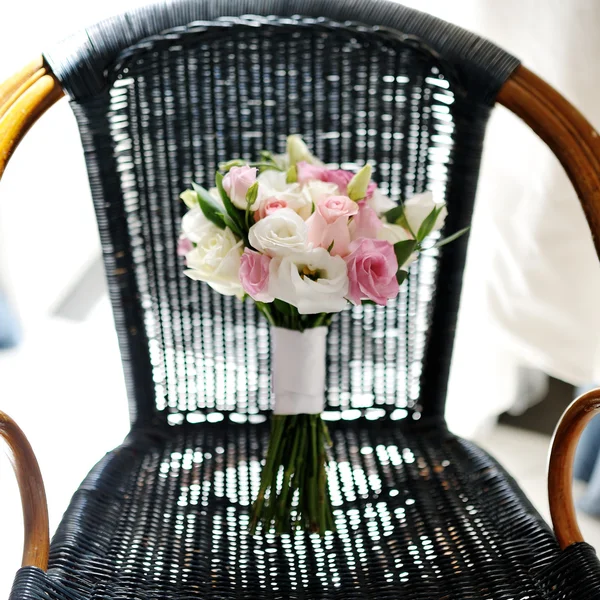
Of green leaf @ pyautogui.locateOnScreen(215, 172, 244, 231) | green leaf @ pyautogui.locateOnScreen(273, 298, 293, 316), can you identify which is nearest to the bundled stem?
green leaf @ pyautogui.locateOnScreen(273, 298, 293, 316)

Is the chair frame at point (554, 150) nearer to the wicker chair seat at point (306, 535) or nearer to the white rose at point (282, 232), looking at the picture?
the wicker chair seat at point (306, 535)

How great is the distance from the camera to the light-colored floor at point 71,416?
1403mm

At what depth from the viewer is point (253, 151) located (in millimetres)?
929

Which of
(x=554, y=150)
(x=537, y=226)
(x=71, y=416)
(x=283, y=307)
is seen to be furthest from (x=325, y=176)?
(x=71, y=416)

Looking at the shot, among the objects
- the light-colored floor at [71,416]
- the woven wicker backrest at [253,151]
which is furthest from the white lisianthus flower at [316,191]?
the light-colored floor at [71,416]

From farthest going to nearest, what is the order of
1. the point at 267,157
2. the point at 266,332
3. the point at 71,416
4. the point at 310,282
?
the point at 71,416
the point at 266,332
the point at 267,157
the point at 310,282

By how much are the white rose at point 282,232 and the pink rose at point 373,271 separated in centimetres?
5

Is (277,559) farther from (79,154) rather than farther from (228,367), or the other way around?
(79,154)

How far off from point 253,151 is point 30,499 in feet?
1.63

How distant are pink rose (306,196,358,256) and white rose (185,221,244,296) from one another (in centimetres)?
8

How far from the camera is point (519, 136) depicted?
4.07 ft

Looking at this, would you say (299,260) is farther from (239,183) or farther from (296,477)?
(296,477)

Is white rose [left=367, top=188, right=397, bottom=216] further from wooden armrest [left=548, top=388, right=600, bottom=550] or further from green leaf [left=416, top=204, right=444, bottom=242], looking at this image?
Result: wooden armrest [left=548, top=388, right=600, bottom=550]

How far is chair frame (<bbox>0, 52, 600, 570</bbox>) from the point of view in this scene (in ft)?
2.38
